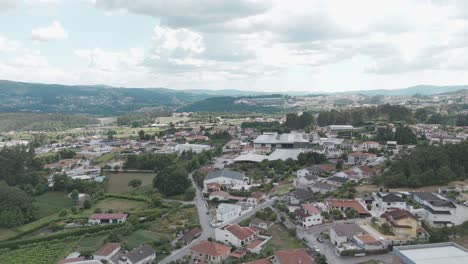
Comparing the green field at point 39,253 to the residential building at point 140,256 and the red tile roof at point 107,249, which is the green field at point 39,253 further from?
the residential building at point 140,256

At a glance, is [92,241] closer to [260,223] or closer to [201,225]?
[201,225]

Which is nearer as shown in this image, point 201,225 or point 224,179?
point 201,225

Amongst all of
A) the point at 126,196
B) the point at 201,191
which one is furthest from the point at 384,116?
the point at 126,196

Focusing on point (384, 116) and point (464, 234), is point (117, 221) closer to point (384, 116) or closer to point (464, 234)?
point (464, 234)

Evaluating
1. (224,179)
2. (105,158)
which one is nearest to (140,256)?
(224,179)

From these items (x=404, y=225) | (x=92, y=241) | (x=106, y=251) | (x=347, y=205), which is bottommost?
(x=92, y=241)

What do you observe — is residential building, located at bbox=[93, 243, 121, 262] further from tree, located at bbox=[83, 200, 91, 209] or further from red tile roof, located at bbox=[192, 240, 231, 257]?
tree, located at bbox=[83, 200, 91, 209]
